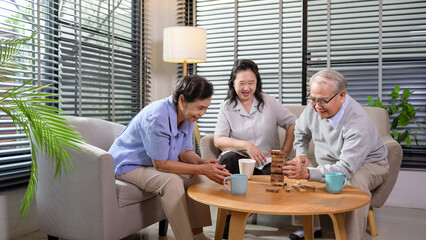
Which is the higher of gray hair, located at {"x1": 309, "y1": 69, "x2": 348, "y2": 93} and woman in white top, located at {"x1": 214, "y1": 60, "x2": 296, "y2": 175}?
gray hair, located at {"x1": 309, "y1": 69, "x2": 348, "y2": 93}

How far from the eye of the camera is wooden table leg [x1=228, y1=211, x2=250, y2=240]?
173cm

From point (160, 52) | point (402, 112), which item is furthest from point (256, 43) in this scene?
point (402, 112)

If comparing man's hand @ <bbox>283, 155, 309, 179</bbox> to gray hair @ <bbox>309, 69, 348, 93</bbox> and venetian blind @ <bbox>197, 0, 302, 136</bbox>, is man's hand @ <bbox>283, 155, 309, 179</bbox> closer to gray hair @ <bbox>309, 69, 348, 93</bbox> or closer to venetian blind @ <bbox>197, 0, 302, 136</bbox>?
gray hair @ <bbox>309, 69, 348, 93</bbox>

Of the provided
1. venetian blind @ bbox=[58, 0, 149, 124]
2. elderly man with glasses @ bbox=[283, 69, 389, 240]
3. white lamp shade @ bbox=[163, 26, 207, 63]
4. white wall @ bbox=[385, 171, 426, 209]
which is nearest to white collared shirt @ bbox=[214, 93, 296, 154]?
elderly man with glasses @ bbox=[283, 69, 389, 240]

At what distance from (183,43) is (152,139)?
1.70m

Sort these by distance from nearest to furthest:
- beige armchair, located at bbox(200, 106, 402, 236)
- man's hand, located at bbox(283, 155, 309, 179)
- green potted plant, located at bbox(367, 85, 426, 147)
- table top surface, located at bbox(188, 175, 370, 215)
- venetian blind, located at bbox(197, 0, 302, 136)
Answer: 1. table top surface, located at bbox(188, 175, 370, 215)
2. man's hand, located at bbox(283, 155, 309, 179)
3. beige armchair, located at bbox(200, 106, 402, 236)
4. green potted plant, located at bbox(367, 85, 426, 147)
5. venetian blind, located at bbox(197, 0, 302, 136)

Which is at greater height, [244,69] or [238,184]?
[244,69]

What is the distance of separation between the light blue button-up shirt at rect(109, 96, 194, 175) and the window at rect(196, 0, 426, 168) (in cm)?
196

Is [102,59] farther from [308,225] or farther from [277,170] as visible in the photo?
[308,225]

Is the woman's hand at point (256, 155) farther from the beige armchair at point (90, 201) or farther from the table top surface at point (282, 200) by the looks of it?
the beige armchair at point (90, 201)

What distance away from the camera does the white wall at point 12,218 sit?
2506mm

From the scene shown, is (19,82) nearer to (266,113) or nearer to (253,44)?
(266,113)

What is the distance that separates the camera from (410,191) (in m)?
3.59

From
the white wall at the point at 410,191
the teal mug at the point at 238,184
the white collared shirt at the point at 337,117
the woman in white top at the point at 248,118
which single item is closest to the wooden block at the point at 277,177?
the teal mug at the point at 238,184
